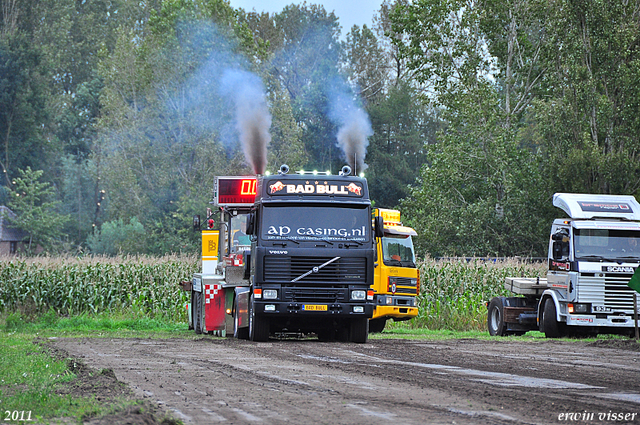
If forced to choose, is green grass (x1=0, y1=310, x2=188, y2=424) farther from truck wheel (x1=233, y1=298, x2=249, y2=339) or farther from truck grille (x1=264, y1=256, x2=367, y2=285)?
truck grille (x1=264, y1=256, x2=367, y2=285)

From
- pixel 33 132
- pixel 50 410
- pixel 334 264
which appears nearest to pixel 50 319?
pixel 334 264

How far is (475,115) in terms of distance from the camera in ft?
162

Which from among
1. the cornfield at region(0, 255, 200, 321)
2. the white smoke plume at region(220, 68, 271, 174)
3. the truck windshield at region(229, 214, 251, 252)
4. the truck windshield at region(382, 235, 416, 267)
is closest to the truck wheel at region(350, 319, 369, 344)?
Answer: the truck windshield at region(229, 214, 251, 252)

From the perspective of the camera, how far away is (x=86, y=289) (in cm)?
3141

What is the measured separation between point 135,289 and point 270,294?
13.5 meters

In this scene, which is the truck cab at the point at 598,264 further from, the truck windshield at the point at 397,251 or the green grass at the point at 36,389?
the green grass at the point at 36,389

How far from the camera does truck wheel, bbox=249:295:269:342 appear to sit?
20.6 meters

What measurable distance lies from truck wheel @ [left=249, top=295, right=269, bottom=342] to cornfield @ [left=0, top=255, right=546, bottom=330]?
35.2 ft

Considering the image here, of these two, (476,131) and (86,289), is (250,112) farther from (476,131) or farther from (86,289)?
(86,289)

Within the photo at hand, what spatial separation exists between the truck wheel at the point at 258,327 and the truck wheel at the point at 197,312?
177 inches

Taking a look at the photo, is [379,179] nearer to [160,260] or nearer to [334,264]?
[160,260]

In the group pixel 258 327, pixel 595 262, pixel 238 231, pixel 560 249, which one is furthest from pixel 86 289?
pixel 595 262

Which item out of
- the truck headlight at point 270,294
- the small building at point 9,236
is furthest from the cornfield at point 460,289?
the small building at point 9,236

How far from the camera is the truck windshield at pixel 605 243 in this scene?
23.9 m
